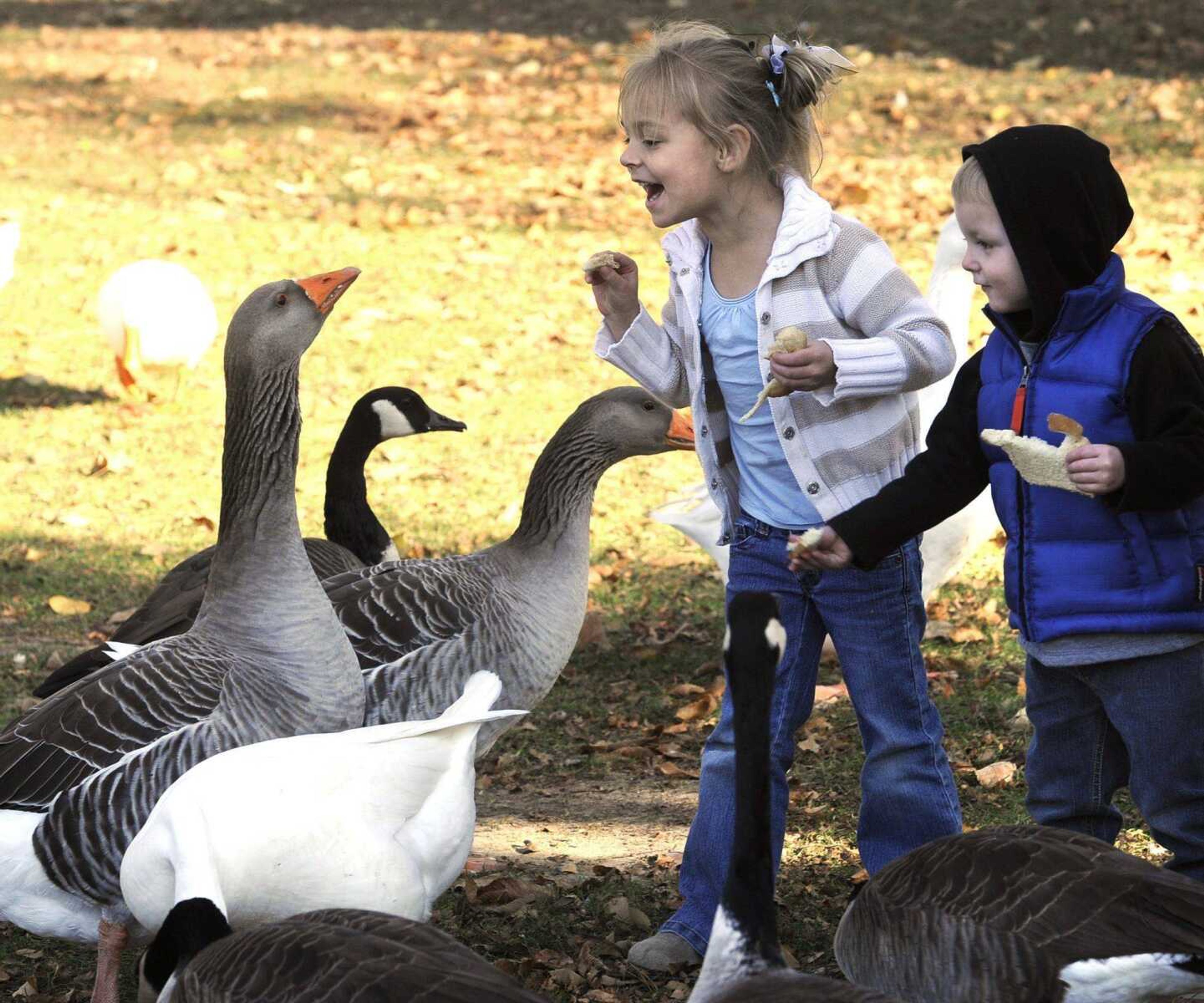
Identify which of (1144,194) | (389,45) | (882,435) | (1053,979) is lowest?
(1053,979)

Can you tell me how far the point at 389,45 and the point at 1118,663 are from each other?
14.4 meters

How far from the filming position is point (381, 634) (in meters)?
4.41

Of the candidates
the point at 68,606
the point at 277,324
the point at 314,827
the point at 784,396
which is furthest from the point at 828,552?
the point at 68,606

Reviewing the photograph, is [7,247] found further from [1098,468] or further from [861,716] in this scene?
[1098,468]

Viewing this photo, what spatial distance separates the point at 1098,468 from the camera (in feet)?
10.0

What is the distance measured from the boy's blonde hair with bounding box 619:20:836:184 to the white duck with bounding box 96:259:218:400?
5437mm

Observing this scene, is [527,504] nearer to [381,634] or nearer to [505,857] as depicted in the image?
[381,634]

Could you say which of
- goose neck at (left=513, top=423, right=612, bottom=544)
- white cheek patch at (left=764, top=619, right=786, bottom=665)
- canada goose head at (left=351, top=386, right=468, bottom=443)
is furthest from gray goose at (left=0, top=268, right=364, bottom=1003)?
canada goose head at (left=351, top=386, right=468, bottom=443)

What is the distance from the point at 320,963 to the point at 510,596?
1869 millimetres

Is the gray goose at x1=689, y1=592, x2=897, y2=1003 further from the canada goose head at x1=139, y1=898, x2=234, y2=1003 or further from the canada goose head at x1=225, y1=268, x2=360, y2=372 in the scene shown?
the canada goose head at x1=225, y1=268, x2=360, y2=372

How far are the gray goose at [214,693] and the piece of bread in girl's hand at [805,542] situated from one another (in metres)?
1.20

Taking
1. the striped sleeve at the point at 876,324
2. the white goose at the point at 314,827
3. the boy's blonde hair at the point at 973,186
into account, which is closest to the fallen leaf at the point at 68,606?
the white goose at the point at 314,827

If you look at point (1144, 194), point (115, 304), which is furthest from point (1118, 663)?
point (1144, 194)

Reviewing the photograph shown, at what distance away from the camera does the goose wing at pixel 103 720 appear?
11.9 feet
